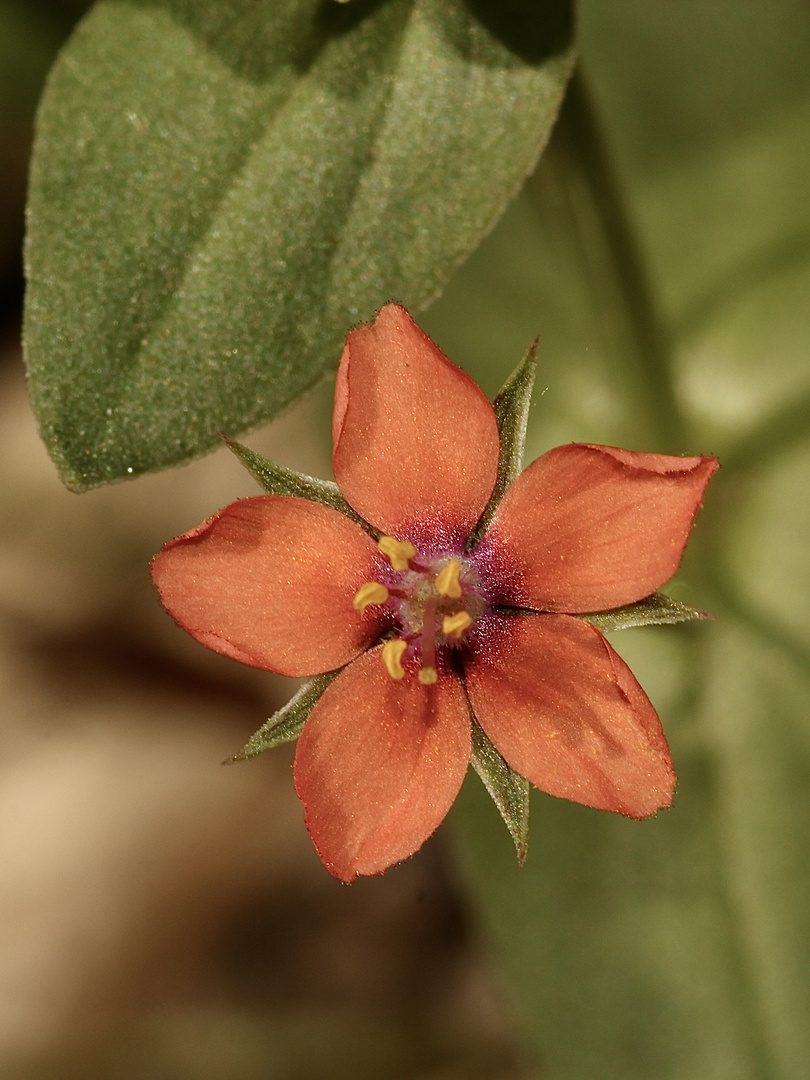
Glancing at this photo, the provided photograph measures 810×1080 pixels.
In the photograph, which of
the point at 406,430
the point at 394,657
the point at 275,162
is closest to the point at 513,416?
the point at 406,430

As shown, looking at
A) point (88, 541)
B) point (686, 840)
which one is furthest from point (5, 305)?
point (686, 840)

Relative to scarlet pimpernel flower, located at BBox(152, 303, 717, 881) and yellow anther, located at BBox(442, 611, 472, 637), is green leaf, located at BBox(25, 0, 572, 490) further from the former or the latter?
yellow anther, located at BBox(442, 611, 472, 637)

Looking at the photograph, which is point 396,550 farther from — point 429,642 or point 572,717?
point 572,717

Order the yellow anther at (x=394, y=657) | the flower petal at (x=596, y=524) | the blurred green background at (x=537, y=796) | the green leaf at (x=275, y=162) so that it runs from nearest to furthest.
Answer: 1. the flower petal at (x=596, y=524)
2. the yellow anther at (x=394, y=657)
3. the green leaf at (x=275, y=162)
4. the blurred green background at (x=537, y=796)

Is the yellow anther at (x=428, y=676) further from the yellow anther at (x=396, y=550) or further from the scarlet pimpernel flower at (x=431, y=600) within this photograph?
the yellow anther at (x=396, y=550)

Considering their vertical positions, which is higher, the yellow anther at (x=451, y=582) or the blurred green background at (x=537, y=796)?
the yellow anther at (x=451, y=582)

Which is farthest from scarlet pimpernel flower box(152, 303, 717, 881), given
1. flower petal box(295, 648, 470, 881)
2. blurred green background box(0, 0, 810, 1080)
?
blurred green background box(0, 0, 810, 1080)

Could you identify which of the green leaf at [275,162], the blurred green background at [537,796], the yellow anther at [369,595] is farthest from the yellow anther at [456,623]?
the blurred green background at [537,796]
